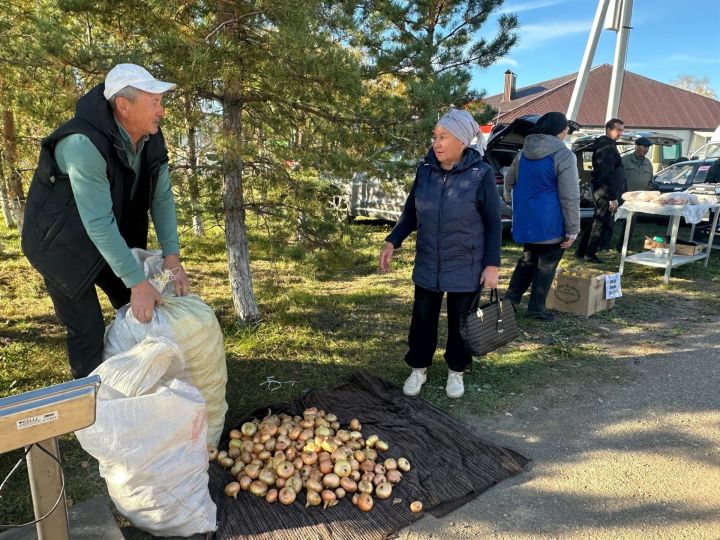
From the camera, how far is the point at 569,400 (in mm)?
3445

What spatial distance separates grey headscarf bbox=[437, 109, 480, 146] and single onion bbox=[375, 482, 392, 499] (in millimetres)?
1879

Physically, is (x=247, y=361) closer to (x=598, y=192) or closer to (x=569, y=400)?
(x=569, y=400)

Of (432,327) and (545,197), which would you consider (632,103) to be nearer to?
(545,197)

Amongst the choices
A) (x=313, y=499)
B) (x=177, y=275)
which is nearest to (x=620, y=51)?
(x=177, y=275)

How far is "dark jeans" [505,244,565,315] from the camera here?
4734 millimetres

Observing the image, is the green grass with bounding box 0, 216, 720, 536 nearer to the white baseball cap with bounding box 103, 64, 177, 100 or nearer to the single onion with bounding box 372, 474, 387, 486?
the single onion with bounding box 372, 474, 387, 486

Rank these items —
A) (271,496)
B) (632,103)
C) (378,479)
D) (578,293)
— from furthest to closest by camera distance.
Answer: (632,103), (578,293), (378,479), (271,496)

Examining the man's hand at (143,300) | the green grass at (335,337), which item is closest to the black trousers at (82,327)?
the man's hand at (143,300)

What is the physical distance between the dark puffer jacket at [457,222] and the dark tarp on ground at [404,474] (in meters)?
0.82

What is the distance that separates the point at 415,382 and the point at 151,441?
6.28ft

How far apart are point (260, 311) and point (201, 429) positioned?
2776 mm

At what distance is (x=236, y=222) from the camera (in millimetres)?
4172

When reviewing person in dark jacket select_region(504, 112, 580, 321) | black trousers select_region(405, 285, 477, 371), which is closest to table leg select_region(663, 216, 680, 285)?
person in dark jacket select_region(504, 112, 580, 321)

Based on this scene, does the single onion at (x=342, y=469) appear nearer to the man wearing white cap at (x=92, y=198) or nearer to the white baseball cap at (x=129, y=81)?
the man wearing white cap at (x=92, y=198)
